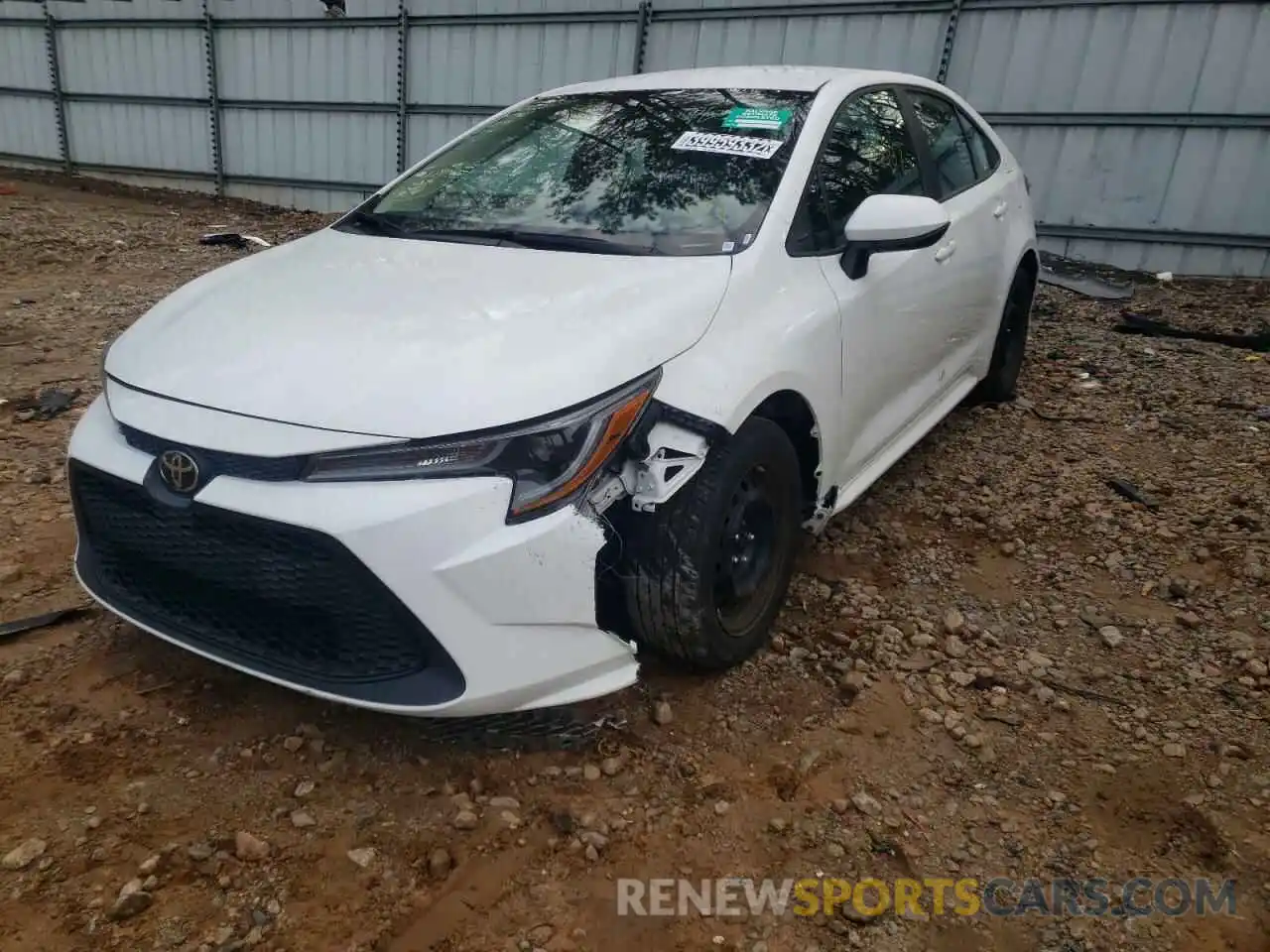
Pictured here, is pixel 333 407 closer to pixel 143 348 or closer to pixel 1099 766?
pixel 143 348

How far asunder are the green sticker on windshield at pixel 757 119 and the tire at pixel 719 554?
1.03 metres

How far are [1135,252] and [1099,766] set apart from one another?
714 cm

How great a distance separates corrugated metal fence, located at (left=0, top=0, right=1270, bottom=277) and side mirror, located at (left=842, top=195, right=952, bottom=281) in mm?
6478

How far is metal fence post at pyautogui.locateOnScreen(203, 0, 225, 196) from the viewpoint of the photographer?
12453mm

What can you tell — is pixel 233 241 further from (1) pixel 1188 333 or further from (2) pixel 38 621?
(1) pixel 1188 333

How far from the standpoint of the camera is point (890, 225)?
2.54m

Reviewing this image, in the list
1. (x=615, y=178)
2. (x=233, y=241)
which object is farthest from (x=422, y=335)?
(x=233, y=241)

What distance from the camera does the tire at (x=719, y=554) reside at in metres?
2.14

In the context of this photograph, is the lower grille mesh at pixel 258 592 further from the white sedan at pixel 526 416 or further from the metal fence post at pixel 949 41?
the metal fence post at pixel 949 41

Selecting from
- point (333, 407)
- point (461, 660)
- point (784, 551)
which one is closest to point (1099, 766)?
point (784, 551)

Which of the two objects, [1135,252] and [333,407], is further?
[1135,252]

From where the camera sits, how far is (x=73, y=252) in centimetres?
818

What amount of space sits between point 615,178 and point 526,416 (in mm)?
1205

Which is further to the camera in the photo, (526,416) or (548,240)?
(548,240)
